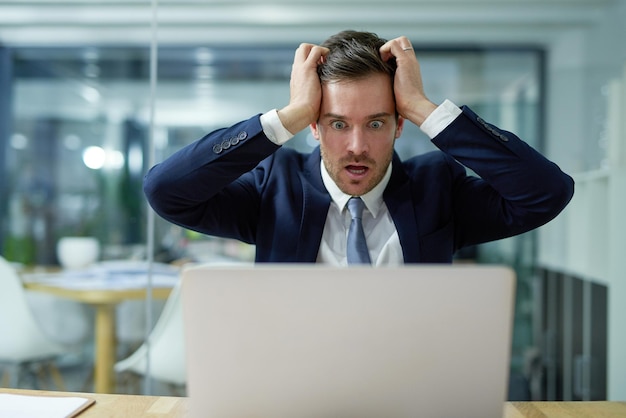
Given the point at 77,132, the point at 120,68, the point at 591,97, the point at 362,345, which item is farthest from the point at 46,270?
the point at 591,97

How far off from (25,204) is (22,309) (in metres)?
0.73

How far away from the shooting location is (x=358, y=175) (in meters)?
1.49

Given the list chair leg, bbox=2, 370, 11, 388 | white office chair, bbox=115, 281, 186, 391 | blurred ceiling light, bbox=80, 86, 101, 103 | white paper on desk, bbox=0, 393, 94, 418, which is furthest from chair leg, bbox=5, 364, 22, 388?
white paper on desk, bbox=0, 393, 94, 418

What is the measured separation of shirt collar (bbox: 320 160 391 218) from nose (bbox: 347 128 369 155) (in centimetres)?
14

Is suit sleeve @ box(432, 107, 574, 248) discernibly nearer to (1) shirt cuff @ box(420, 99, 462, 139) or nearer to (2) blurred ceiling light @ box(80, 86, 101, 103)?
(1) shirt cuff @ box(420, 99, 462, 139)

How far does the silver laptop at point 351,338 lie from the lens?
783mm

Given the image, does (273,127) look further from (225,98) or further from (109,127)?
(109,127)

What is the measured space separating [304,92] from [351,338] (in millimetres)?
818

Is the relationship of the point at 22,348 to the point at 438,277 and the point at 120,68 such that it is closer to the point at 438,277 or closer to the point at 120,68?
the point at 120,68

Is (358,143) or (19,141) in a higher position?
(19,141)

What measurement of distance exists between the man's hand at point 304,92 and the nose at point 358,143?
0.11 m

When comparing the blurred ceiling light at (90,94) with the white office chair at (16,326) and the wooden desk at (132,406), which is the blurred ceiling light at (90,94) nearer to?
the white office chair at (16,326)

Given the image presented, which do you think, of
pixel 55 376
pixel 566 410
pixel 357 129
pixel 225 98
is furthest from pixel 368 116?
pixel 55 376

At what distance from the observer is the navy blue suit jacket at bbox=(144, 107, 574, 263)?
1.38 metres
